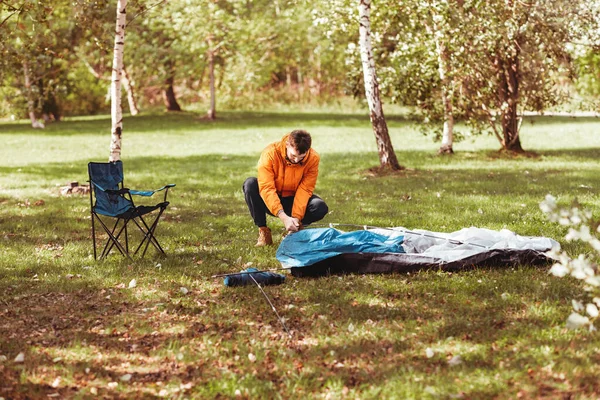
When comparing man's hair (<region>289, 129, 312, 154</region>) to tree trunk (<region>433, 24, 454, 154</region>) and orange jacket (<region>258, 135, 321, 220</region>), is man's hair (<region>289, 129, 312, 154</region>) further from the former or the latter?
tree trunk (<region>433, 24, 454, 154</region>)

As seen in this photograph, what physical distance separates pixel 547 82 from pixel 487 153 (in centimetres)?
239

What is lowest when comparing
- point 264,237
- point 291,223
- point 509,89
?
point 264,237

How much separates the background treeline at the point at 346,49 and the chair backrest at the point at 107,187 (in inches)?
111

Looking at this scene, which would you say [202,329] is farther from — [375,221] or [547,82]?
[547,82]

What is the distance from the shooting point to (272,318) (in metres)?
5.09

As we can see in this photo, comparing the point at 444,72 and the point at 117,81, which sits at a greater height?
the point at 444,72

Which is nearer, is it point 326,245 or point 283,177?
point 326,245

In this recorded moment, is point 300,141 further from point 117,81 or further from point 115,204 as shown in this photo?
point 117,81

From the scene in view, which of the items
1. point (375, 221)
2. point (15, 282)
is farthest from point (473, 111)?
point (15, 282)

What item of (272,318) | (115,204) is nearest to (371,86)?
(115,204)

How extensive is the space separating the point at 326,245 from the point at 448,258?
110 centimetres

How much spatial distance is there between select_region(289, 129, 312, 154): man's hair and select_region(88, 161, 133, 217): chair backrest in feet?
5.90

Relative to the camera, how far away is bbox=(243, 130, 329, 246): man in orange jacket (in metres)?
6.70

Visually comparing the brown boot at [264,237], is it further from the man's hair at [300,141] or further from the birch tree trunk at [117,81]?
the birch tree trunk at [117,81]
